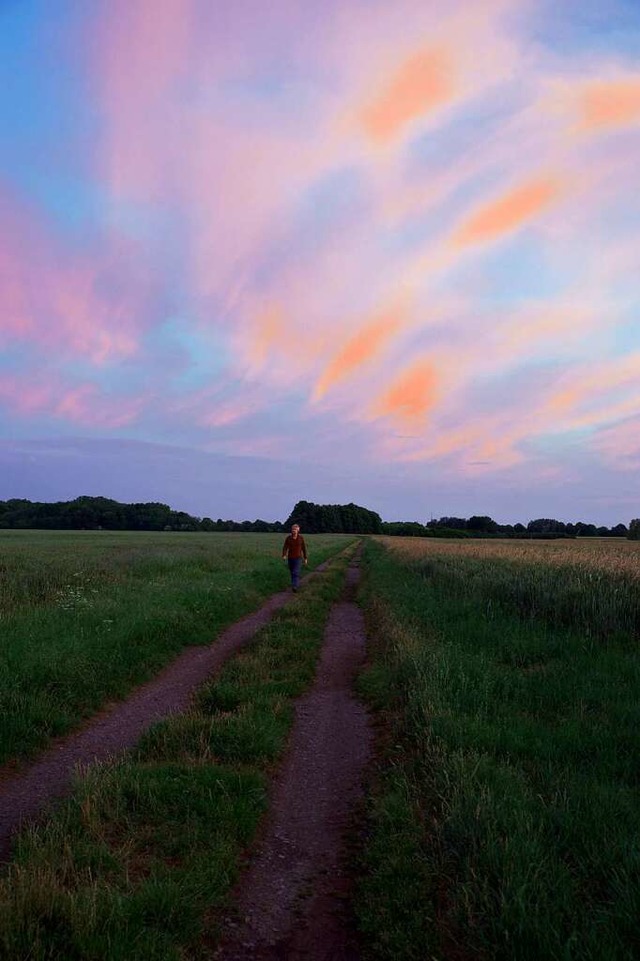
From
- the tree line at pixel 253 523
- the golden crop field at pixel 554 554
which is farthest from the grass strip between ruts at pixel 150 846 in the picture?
the tree line at pixel 253 523

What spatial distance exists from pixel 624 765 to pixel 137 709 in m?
5.71

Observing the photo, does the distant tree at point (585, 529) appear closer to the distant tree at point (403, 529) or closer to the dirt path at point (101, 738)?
the distant tree at point (403, 529)

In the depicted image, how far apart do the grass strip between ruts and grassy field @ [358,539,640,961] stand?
1048 millimetres

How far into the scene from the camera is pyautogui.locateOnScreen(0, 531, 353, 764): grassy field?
23.6 feet

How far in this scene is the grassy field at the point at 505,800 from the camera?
10.8ft

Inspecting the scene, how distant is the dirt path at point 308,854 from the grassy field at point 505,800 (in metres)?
0.23

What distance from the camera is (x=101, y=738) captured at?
6.76 m

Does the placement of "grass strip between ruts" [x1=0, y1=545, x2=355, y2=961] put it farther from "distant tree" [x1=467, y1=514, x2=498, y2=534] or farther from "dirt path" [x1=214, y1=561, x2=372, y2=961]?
"distant tree" [x1=467, y1=514, x2=498, y2=534]

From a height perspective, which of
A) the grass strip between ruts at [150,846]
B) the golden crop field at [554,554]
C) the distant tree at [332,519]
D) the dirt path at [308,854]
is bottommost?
the dirt path at [308,854]

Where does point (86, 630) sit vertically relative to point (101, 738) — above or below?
above

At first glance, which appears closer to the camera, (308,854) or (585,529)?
(308,854)

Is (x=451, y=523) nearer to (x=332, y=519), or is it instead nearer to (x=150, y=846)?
(x=332, y=519)

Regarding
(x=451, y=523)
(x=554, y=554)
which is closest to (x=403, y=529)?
(x=451, y=523)

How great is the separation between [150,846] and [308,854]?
114cm
